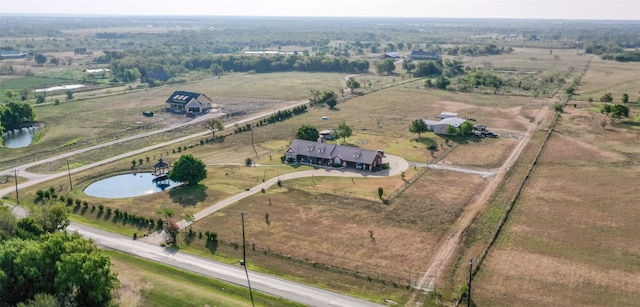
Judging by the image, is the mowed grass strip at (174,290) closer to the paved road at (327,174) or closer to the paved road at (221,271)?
the paved road at (221,271)

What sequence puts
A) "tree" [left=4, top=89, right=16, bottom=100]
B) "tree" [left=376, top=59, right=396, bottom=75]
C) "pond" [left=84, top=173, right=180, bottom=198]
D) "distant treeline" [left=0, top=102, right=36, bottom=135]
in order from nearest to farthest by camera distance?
"pond" [left=84, top=173, right=180, bottom=198] < "distant treeline" [left=0, top=102, right=36, bottom=135] < "tree" [left=4, top=89, right=16, bottom=100] < "tree" [left=376, top=59, right=396, bottom=75]

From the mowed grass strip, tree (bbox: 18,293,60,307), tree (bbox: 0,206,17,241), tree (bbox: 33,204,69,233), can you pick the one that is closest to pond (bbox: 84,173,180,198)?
tree (bbox: 33,204,69,233)

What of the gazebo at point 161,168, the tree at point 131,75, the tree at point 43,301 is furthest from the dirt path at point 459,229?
the tree at point 131,75

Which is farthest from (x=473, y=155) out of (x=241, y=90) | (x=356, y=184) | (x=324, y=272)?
(x=241, y=90)

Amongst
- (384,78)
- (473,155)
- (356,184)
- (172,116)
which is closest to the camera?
(356,184)

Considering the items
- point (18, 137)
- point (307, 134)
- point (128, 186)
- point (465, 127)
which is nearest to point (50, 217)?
point (128, 186)

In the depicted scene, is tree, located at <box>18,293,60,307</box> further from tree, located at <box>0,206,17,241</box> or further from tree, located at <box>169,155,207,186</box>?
tree, located at <box>169,155,207,186</box>

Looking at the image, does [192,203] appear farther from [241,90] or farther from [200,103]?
[241,90]

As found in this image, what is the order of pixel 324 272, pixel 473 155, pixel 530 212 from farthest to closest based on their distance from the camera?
pixel 473 155, pixel 530 212, pixel 324 272
